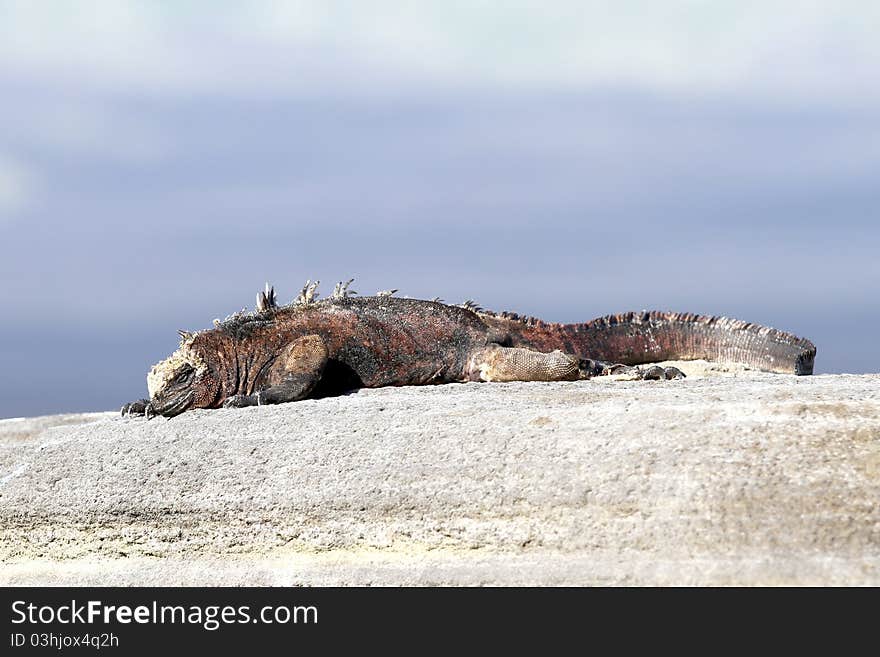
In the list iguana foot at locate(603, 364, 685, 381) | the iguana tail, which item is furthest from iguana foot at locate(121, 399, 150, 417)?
iguana foot at locate(603, 364, 685, 381)

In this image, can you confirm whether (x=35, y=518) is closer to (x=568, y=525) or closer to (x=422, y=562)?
(x=422, y=562)

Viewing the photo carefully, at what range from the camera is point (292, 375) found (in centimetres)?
1063

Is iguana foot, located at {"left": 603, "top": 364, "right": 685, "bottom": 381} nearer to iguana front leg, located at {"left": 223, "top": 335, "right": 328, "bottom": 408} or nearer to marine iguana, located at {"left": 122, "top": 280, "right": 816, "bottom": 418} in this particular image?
marine iguana, located at {"left": 122, "top": 280, "right": 816, "bottom": 418}

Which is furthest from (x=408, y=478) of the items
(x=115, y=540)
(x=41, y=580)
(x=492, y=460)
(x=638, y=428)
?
(x=41, y=580)

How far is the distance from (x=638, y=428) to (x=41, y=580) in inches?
216

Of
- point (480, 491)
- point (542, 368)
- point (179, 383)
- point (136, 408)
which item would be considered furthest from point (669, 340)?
point (136, 408)

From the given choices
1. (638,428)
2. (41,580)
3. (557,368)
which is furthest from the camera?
(557,368)

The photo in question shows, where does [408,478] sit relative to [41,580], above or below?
above

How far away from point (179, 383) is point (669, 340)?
615 cm

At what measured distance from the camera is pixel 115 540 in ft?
29.3

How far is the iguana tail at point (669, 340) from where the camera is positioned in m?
12.1

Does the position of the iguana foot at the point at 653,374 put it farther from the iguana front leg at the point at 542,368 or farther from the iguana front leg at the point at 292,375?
the iguana front leg at the point at 292,375

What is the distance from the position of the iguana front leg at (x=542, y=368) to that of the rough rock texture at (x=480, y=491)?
0.72 meters

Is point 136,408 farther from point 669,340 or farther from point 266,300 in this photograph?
point 669,340
